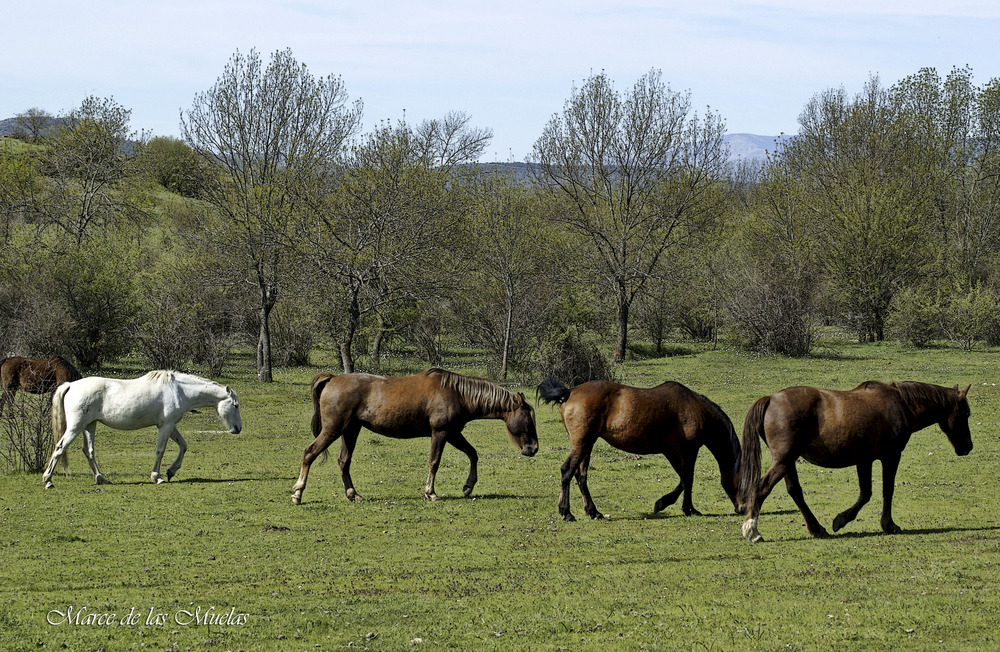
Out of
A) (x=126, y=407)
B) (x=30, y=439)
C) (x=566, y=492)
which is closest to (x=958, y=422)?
(x=566, y=492)

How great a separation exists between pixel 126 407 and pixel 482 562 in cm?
825

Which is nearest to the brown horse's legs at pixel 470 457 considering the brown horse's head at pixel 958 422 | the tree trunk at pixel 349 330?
the brown horse's head at pixel 958 422

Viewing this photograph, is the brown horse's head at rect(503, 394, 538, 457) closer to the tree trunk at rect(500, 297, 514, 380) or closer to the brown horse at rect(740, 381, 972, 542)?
the brown horse at rect(740, 381, 972, 542)

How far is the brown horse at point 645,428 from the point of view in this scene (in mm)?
12914

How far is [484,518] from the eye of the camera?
1309 centimetres

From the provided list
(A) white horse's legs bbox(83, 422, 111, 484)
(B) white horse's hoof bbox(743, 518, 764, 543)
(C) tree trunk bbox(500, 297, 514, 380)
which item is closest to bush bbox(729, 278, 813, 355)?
(C) tree trunk bbox(500, 297, 514, 380)

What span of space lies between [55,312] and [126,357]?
618cm

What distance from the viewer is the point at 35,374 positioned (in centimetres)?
2278

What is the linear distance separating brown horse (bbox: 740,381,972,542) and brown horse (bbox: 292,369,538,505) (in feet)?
13.0

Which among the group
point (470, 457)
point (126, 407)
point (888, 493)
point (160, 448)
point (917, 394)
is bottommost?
point (160, 448)

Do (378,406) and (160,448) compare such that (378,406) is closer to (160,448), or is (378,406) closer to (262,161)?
(160,448)

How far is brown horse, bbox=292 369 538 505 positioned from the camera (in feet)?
47.6

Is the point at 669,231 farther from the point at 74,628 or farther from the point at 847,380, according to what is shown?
the point at 74,628

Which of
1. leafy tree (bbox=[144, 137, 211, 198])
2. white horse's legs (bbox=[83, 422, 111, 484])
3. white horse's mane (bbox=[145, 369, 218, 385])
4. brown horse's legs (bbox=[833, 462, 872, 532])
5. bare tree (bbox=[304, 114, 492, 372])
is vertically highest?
leafy tree (bbox=[144, 137, 211, 198])
